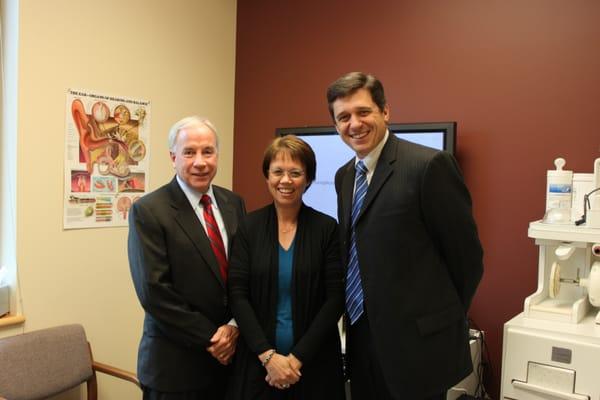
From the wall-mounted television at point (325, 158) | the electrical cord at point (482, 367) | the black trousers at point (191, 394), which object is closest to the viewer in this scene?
the black trousers at point (191, 394)

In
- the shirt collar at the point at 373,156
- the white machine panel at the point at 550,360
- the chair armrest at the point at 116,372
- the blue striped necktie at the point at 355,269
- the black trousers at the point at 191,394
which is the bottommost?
the chair armrest at the point at 116,372

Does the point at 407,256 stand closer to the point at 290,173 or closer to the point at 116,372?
the point at 290,173

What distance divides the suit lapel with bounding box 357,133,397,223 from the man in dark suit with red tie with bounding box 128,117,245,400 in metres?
0.52

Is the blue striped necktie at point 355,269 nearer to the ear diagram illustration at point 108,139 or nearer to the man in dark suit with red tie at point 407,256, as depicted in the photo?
the man in dark suit with red tie at point 407,256

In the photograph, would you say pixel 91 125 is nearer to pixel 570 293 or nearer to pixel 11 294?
pixel 11 294

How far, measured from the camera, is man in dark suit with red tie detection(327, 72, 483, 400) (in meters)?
1.43

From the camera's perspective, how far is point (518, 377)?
1.80 meters

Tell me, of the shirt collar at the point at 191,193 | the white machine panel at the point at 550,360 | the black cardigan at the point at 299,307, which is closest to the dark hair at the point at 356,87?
the black cardigan at the point at 299,307

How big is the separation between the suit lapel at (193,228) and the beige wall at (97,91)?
1.02 meters

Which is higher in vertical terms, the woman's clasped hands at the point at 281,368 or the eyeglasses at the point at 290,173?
the eyeglasses at the point at 290,173

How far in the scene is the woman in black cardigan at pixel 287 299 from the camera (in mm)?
1562

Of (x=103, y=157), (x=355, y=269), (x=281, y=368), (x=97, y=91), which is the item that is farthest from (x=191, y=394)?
(x=97, y=91)

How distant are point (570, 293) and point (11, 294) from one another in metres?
2.37

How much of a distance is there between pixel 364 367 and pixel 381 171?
1.97ft
